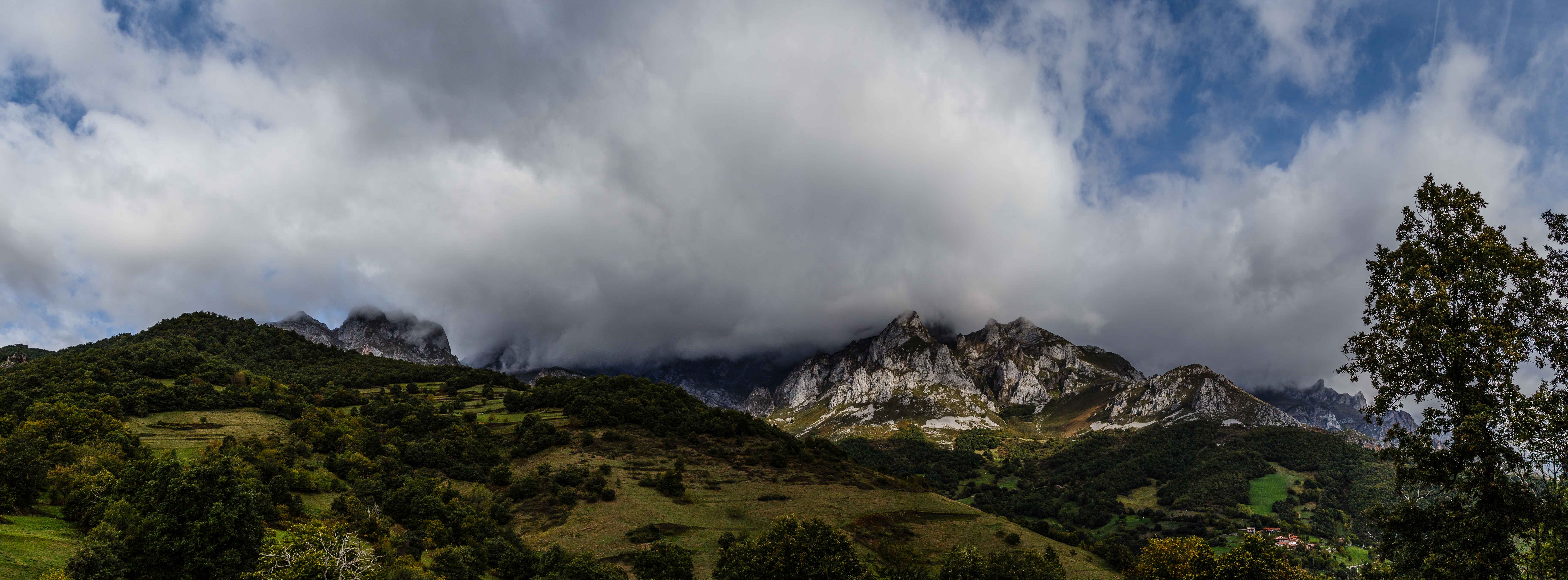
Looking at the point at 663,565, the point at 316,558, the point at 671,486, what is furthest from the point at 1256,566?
the point at 671,486

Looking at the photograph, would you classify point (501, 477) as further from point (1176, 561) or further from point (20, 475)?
point (1176, 561)

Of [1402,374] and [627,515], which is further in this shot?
[627,515]

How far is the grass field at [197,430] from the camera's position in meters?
82.2

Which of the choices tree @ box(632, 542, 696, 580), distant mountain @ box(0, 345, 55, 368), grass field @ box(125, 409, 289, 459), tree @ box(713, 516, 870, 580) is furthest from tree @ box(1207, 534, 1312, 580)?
distant mountain @ box(0, 345, 55, 368)

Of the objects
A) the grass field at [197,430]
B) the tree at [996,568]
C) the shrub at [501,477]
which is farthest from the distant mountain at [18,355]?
the tree at [996,568]


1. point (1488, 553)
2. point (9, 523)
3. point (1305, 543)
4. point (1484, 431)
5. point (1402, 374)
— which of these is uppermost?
point (1402, 374)

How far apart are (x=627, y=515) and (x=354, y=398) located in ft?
307

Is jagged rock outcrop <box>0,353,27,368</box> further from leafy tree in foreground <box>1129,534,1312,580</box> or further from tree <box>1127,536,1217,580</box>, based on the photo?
leafy tree in foreground <box>1129,534,1312,580</box>

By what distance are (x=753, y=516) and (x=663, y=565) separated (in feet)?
111

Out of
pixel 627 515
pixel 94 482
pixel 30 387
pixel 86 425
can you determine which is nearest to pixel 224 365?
pixel 30 387

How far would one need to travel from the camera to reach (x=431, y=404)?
5566 inches

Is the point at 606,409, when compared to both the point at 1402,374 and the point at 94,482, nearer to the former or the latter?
the point at 94,482

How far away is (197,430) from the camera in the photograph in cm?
9188

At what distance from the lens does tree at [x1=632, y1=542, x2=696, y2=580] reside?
63188mm
